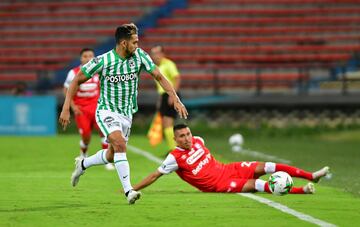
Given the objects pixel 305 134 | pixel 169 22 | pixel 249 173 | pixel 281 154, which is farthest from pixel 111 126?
pixel 169 22

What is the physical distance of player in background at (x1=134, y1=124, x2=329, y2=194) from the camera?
38.4 ft

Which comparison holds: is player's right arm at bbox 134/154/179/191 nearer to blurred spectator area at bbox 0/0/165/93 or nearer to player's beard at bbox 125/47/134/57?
player's beard at bbox 125/47/134/57

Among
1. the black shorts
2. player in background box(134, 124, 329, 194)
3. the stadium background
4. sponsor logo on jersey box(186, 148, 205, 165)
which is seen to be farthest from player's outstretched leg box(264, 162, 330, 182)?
the stadium background

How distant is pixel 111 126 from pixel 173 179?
3.65 m

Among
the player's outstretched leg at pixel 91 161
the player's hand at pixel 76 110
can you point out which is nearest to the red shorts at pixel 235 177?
the player's outstretched leg at pixel 91 161

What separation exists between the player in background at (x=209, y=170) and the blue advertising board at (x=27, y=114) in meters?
16.5

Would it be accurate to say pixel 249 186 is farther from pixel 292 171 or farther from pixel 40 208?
pixel 40 208

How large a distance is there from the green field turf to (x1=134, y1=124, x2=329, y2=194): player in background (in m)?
0.18

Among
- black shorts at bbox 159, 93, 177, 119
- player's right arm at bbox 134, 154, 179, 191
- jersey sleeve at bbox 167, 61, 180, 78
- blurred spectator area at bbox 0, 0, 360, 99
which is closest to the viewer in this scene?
player's right arm at bbox 134, 154, 179, 191

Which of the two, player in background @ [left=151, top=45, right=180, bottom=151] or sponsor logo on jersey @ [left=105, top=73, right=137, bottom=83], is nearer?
sponsor logo on jersey @ [left=105, top=73, right=137, bottom=83]

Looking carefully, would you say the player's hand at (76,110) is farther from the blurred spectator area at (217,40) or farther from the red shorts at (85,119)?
the blurred spectator area at (217,40)

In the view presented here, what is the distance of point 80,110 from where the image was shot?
674 inches

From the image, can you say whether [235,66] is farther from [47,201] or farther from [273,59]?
[47,201]

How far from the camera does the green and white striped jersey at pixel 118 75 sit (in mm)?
10906
